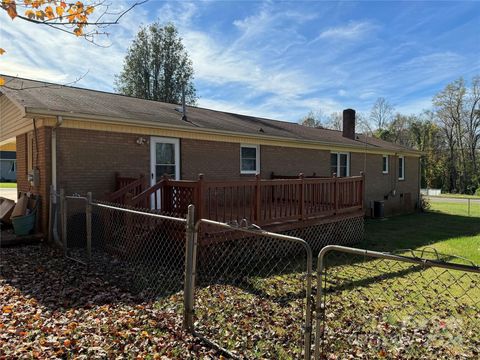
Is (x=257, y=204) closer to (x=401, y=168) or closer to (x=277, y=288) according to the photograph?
(x=277, y=288)

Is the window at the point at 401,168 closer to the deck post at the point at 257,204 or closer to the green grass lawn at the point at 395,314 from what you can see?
the green grass lawn at the point at 395,314

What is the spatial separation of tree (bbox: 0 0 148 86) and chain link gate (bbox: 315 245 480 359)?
3973 mm

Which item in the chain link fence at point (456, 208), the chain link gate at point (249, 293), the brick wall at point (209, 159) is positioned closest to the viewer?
the chain link gate at point (249, 293)

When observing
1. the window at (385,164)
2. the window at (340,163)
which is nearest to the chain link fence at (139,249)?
the window at (340,163)

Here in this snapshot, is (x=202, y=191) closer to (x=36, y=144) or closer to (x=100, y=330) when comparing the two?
(x=100, y=330)

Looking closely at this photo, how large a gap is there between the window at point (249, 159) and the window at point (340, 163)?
17.1 feet

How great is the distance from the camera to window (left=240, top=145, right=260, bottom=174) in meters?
12.1

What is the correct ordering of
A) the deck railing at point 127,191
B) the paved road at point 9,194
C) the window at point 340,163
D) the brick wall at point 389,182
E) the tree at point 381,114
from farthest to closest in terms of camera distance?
the tree at point 381,114
the brick wall at point 389,182
the paved road at point 9,194
the window at point 340,163
the deck railing at point 127,191

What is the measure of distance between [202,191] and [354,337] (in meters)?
3.56

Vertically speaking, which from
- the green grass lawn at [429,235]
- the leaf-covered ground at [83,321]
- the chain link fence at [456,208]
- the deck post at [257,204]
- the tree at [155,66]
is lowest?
the chain link fence at [456,208]

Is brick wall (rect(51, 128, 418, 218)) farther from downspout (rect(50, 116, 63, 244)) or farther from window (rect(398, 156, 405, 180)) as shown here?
window (rect(398, 156, 405, 180))

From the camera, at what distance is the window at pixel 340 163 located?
16.2m

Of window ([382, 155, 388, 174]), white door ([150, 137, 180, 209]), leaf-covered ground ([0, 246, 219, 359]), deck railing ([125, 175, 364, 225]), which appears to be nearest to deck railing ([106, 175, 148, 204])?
deck railing ([125, 175, 364, 225])

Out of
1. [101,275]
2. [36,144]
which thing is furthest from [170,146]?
[101,275]
